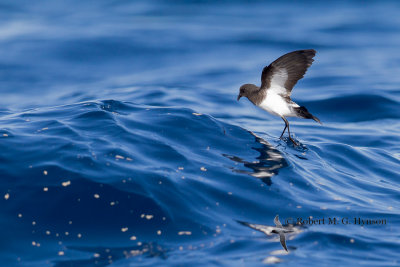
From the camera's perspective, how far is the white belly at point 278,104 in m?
8.80

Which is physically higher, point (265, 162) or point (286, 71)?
point (286, 71)

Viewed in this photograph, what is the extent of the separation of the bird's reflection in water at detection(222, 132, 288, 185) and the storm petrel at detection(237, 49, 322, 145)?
81 cm

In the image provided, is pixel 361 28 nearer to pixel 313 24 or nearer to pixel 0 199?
pixel 313 24

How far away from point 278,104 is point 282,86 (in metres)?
0.30

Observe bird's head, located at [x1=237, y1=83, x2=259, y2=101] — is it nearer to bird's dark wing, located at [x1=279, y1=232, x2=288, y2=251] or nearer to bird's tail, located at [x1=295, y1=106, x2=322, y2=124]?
bird's tail, located at [x1=295, y1=106, x2=322, y2=124]

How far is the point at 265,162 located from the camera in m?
7.58

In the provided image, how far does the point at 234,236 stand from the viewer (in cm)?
571

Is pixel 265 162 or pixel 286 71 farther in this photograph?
pixel 286 71

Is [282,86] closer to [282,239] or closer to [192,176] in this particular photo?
[192,176]

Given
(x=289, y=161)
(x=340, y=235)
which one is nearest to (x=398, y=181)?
(x=289, y=161)

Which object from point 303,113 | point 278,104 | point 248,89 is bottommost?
point 303,113

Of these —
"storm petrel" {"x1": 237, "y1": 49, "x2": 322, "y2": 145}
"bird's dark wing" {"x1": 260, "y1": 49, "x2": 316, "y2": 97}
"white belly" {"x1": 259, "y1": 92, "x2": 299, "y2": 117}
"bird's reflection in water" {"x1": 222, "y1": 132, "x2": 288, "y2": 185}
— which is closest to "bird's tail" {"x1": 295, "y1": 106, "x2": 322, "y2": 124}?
"storm petrel" {"x1": 237, "y1": 49, "x2": 322, "y2": 145}

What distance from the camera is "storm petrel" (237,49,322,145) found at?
26.6ft

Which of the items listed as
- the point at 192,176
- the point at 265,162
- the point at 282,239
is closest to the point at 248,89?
the point at 265,162
